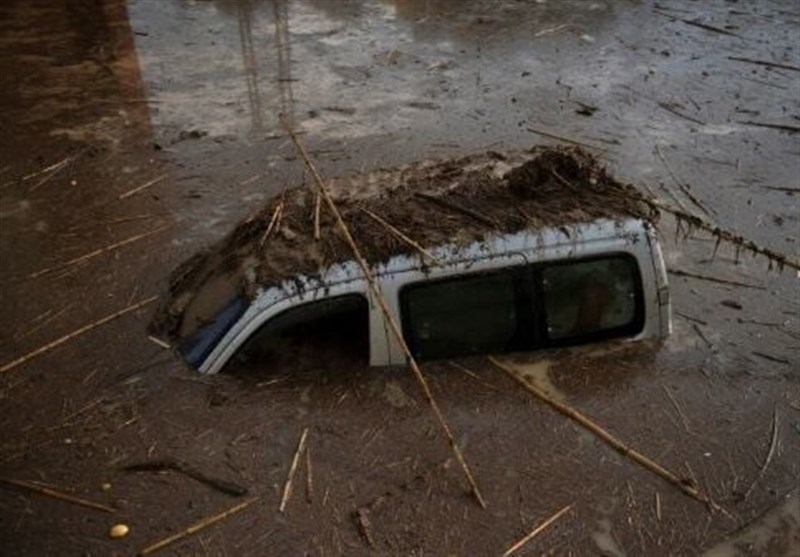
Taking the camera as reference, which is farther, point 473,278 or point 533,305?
point 533,305

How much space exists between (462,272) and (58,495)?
9.84ft

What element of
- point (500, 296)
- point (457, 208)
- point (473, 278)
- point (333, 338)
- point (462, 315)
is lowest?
point (333, 338)

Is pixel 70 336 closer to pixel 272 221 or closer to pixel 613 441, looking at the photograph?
pixel 272 221

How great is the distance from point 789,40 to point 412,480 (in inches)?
527

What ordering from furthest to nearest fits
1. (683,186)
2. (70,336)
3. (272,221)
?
(683,186), (70,336), (272,221)

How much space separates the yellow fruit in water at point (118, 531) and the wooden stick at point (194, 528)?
0.19 metres

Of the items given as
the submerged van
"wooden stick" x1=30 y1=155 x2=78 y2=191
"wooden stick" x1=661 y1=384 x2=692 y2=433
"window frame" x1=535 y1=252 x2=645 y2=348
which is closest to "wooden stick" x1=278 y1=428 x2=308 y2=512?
the submerged van

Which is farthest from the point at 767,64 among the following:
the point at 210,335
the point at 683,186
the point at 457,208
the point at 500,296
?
the point at 210,335

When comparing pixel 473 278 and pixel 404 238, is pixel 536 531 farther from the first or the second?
pixel 404 238

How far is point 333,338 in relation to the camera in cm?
529

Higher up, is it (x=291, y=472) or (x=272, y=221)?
(x=272, y=221)

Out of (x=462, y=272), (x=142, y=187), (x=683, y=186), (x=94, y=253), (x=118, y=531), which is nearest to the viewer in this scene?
(x=118, y=531)

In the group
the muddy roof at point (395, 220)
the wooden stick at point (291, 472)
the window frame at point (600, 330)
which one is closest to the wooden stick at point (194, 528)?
the wooden stick at point (291, 472)

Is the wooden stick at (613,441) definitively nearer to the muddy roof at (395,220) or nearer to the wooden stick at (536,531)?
the wooden stick at (536,531)
